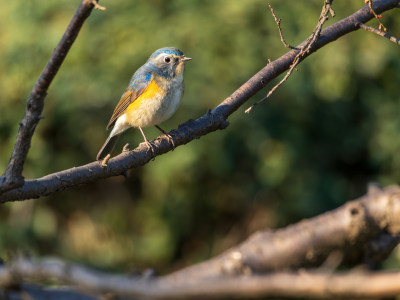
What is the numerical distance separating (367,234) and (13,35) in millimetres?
4050

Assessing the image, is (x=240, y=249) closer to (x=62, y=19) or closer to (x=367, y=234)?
(x=367, y=234)

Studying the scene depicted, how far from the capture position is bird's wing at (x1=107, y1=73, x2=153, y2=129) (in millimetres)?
4660

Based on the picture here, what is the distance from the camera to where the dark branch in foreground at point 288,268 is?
4.76ft

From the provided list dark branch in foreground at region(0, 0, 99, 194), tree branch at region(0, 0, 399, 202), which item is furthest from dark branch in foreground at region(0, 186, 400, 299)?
tree branch at region(0, 0, 399, 202)

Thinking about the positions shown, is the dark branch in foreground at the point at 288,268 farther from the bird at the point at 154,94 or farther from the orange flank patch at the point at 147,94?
the orange flank patch at the point at 147,94

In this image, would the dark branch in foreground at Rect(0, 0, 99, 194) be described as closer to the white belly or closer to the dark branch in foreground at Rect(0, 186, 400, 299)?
the dark branch in foreground at Rect(0, 186, 400, 299)

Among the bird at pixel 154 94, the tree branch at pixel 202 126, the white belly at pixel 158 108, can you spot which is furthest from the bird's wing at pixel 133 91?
the tree branch at pixel 202 126

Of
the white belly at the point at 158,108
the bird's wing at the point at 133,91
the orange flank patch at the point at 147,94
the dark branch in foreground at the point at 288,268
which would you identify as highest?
the bird's wing at the point at 133,91

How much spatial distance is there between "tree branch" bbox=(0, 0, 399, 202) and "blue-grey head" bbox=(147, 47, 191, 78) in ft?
4.47

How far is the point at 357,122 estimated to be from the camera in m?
6.06

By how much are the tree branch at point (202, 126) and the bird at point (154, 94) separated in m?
1.16

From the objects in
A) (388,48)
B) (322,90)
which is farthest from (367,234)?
(388,48)

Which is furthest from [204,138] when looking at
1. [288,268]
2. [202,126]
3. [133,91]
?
[288,268]

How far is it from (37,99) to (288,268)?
146 centimetres
